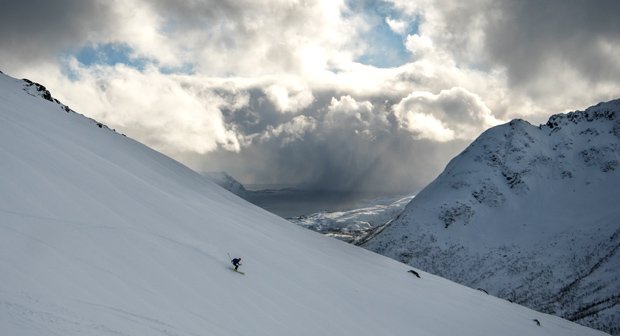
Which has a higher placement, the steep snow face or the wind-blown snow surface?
the steep snow face

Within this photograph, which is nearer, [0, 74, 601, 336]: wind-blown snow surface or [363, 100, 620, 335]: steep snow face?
[0, 74, 601, 336]: wind-blown snow surface

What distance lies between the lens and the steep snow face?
5919 centimetres

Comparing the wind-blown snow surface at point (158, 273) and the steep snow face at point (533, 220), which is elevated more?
the steep snow face at point (533, 220)

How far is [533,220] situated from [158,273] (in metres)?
99.9

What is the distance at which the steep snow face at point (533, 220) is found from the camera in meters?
59.2

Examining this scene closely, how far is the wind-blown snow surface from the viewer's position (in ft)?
19.9

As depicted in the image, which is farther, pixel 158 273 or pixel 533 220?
pixel 533 220

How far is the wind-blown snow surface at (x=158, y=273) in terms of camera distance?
6051mm

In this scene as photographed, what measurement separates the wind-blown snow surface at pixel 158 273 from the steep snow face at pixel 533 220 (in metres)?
43.8

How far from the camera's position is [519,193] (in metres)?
97.0

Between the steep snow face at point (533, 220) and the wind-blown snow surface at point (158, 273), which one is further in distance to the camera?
the steep snow face at point (533, 220)

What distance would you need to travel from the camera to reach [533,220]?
87.0m

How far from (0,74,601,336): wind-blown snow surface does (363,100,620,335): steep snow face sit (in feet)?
144

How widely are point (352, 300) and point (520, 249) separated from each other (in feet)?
260
